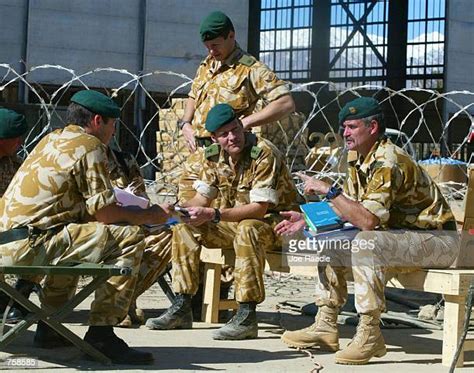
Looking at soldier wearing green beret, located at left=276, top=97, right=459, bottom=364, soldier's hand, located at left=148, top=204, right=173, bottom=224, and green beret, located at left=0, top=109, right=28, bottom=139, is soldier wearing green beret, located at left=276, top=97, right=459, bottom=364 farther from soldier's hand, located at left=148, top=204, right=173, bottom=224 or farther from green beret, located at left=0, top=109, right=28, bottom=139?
green beret, located at left=0, top=109, right=28, bottom=139

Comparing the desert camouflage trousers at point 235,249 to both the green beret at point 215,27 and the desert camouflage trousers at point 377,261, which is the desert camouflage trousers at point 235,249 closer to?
the desert camouflage trousers at point 377,261

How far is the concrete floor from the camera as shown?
521 centimetres

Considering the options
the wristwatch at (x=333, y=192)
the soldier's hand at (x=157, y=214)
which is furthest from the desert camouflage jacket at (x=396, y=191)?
the soldier's hand at (x=157, y=214)

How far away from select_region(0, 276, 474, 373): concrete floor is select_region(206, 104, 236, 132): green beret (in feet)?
3.86

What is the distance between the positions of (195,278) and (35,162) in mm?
1675

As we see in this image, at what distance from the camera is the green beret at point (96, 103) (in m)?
5.19

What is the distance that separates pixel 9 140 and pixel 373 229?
A: 2.29 metres

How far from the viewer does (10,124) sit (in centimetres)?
646

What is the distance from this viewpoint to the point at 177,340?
606 centimetres

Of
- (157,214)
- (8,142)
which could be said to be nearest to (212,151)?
(8,142)

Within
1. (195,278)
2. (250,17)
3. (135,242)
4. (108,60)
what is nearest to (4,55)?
(108,60)

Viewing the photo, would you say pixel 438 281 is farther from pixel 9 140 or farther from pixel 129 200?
pixel 9 140

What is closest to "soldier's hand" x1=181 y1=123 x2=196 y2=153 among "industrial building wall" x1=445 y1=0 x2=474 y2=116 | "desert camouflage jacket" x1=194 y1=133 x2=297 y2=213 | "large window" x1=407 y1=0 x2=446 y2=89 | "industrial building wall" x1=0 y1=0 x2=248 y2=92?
"desert camouflage jacket" x1=194 y1=133 x2=297 y2=213

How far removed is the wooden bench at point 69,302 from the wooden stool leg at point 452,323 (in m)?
1.63
